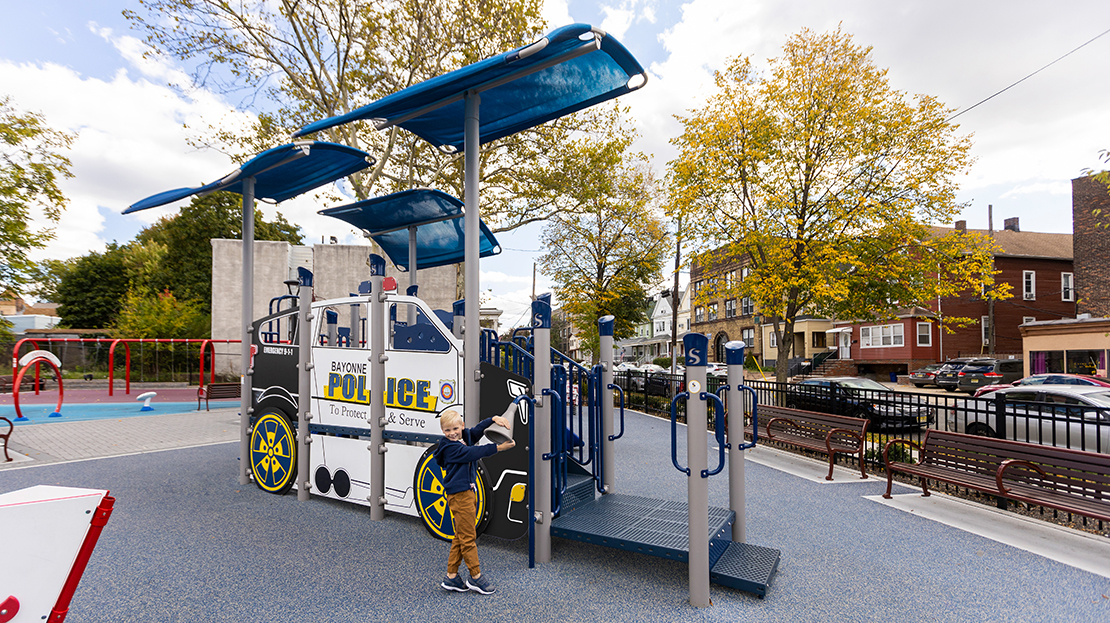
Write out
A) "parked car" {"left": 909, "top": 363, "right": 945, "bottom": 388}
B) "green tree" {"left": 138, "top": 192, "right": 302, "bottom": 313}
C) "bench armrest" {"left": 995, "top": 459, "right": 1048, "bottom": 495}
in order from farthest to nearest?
"green tree" {"left": 138, "top": 192, "right": 302, "bottom": 313} < "parked car" {"left": 909, "top": 363, "right": 945, "bottom": 388} < "bench armrest" {"left": 995, "top": 459, "right": 1048, "bottom": 495}

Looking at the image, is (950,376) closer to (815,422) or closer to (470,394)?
(815,422)

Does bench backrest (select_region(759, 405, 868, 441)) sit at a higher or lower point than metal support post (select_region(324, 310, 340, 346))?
lower

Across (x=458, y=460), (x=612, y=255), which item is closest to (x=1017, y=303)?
(x=612, y=255)

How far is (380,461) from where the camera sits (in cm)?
569

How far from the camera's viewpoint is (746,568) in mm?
4117

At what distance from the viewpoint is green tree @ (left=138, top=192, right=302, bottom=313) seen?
35219 mm

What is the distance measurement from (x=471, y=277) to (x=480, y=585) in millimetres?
2577

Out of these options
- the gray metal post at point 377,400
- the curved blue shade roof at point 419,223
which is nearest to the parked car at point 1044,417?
the curved blue shade roof at point 419,223

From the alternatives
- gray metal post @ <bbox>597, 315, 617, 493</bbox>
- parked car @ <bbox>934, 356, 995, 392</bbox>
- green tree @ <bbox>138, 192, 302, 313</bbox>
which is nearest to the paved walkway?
gray metal post @ <bbox>597, 315, 617, 493</bbox>

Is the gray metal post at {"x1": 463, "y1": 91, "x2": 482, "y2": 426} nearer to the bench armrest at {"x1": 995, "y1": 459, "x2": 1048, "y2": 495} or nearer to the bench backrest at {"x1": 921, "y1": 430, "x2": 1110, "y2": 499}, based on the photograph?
the bench armrest at {"x1": 995, "y1": 459, "x2": 1048, "y2": 495}

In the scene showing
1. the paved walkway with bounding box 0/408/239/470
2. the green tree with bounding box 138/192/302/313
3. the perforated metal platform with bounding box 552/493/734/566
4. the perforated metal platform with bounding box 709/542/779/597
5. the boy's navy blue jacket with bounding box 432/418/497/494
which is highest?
the green tree with bounding box 138/192/302/313

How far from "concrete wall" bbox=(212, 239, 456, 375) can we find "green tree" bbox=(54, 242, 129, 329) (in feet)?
61.6

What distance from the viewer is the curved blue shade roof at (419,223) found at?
7254 millimetres

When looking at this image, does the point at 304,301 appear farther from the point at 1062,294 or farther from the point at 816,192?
the point at 1062,294
